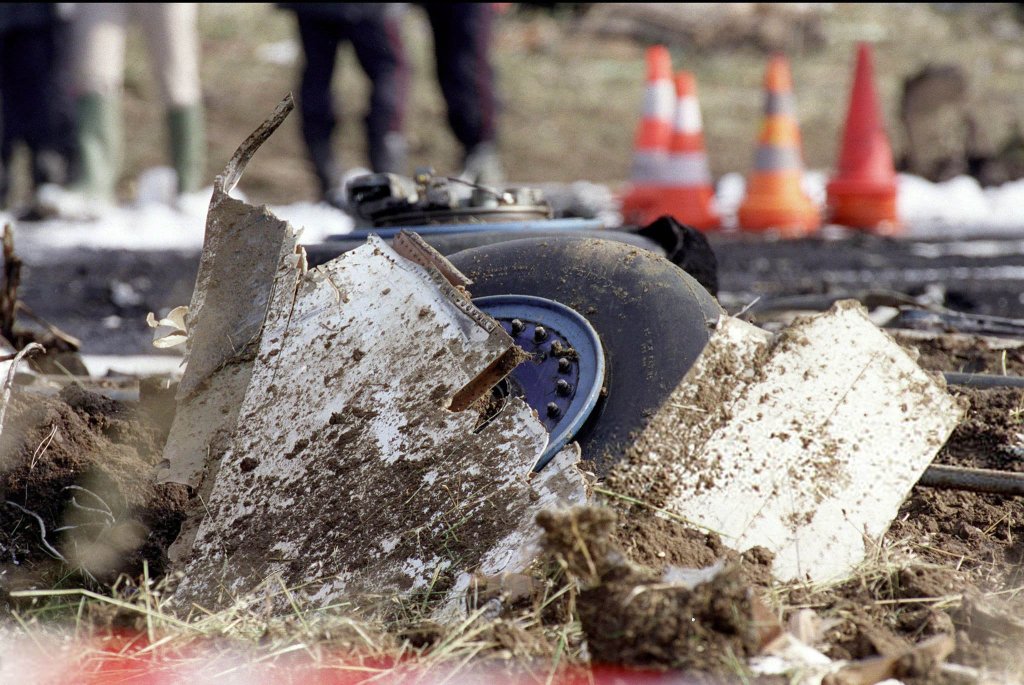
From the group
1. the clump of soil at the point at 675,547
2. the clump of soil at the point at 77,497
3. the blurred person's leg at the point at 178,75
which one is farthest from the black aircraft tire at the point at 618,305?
the blurred person's leg at the point at 178,75

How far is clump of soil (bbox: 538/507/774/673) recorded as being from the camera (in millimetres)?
1656

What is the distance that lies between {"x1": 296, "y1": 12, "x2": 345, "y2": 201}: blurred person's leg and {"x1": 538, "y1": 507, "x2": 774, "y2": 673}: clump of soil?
6.90 metres

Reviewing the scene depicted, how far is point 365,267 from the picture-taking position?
212 centimetres

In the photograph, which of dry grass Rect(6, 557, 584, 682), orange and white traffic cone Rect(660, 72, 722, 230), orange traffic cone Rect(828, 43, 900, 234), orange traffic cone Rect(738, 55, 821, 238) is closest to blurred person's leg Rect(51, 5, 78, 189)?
orange and white traffic cone Rect(660, 72, 722, 230)

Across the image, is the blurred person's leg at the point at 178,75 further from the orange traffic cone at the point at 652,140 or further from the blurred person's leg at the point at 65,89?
the orange traffic cone at the point at 652,140

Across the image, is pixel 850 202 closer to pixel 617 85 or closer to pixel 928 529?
pixel 928 529

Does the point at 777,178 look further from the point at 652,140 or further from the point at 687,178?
the point at 652,140

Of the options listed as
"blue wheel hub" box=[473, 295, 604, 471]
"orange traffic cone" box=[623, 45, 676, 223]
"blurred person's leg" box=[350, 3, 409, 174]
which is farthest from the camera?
"orange traffic cone" box=[623, 45, 676, 223]

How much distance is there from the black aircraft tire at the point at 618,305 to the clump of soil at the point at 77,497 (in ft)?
2.51

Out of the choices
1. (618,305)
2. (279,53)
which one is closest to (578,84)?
(279,53)

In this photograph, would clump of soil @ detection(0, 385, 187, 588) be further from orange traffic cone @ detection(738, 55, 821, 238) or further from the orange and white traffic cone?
orange traffic cone @ detection(738, 55, 821, 238)

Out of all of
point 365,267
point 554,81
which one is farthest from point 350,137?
point 365,267

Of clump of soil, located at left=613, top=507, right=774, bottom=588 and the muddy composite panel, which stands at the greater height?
the muddy composite panel

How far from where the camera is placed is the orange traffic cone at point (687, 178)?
27.3 feet
